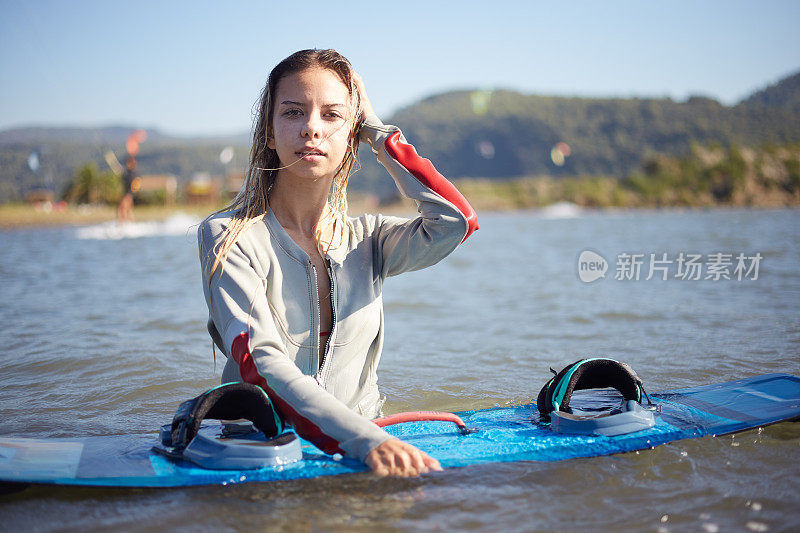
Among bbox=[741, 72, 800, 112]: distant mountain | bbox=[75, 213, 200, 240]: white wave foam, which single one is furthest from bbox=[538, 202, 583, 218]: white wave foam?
bbox=[75, 213, 200, 240]: white wave foam

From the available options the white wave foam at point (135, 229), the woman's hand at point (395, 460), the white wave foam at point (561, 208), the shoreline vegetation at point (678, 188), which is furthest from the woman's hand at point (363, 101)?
the white wave foam at point (561, 208)

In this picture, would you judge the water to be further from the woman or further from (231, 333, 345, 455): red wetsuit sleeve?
the woman

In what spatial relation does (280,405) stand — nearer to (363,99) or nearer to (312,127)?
(312,127)

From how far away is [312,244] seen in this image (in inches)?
98.2

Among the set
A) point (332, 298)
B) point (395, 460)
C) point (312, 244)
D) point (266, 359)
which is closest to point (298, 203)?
point (312, 244)

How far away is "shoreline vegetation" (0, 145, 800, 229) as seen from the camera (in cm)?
6050

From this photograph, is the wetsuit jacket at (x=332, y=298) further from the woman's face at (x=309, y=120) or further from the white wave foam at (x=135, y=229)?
the white wave foam at (x=135, y=229)

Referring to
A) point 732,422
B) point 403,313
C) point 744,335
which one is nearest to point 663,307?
point 744,335

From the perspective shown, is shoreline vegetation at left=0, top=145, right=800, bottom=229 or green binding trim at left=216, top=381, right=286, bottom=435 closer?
green binding trim at left=216, top=381, right=286, bottom=435

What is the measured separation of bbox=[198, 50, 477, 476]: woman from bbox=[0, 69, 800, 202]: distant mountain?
6449 cm

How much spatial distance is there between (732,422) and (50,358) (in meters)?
4.49

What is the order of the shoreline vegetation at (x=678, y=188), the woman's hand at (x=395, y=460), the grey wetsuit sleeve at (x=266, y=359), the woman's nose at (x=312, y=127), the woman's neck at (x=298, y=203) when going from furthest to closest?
the shoreline vegetation at (x=678, y=188)
the woman's neck at (x=298, y=203)
the woman's nose at (x=312, y=127)
the grey wetsuit sleeve at (x=266, y=359)
the woman's hand at (x=395, y=460)

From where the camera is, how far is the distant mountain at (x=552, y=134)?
74.2 meters

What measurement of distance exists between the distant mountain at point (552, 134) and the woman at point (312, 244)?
64486 mm
